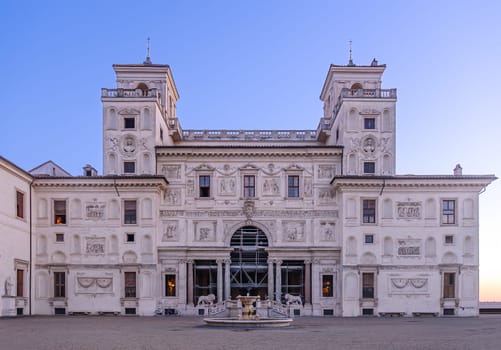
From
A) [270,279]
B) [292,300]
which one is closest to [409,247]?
[292,300]

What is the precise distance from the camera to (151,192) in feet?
145

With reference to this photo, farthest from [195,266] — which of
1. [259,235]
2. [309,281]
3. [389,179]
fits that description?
[389,179]

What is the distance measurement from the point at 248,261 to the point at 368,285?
29.9 feet

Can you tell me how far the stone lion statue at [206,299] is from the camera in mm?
42438

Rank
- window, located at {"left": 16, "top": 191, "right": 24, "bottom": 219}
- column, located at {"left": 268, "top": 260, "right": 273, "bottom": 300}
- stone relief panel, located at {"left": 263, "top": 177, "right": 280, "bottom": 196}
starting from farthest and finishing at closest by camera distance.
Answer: stone relief panel, located at {"left": 263, "top": 177, "right": 280, "bottom": 196}
column, located at {"left": 268, "top": 260, "right": 273, "bottom": 300}
window, located at {"left": 16, "top": 191, "right": 24, "bottom": 219}

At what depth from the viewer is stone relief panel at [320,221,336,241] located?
147 ft

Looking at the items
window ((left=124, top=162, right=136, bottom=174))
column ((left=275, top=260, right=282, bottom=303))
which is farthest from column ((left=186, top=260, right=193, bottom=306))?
window ((left=124, top=162, right=136, bottom=174))

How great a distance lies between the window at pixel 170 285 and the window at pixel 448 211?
2058cm

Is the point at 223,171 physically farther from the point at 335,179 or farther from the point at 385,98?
the point at 385,98

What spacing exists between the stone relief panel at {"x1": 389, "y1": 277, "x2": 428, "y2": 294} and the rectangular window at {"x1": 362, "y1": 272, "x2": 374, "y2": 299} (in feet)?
Result: 4.54

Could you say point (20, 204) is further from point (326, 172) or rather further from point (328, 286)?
point (328, 286)

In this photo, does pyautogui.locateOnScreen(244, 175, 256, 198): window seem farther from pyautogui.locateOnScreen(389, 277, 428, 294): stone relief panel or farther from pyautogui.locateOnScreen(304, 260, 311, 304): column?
pyautogui.locateOnScreen(389, 277, 428, 294): stone relief panel

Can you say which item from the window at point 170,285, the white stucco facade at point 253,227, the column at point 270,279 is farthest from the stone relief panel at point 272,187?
the window at point 170,285

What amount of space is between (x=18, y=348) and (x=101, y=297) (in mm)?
25880
